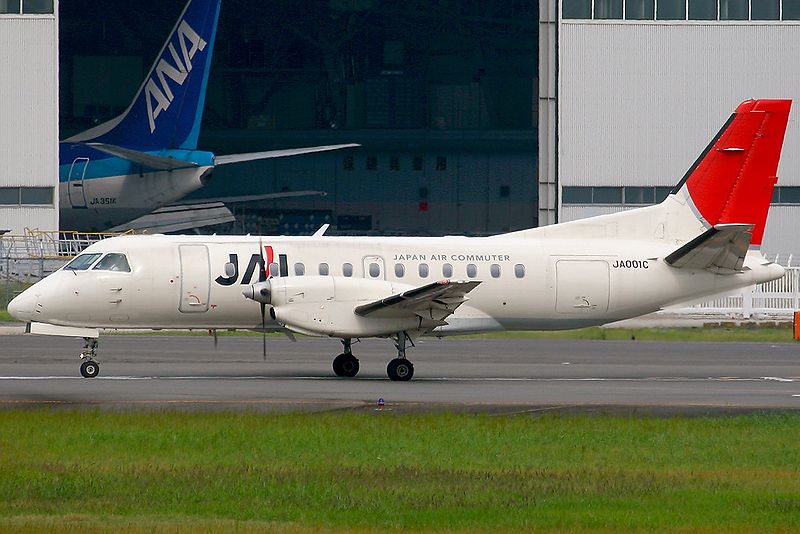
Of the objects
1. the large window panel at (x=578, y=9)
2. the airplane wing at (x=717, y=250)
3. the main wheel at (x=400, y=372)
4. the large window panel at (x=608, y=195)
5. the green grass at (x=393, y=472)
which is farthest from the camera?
the large window panel at (x=608, y=195)

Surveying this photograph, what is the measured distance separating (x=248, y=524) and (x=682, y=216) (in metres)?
16.2

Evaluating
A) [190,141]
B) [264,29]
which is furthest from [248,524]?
[264,29]

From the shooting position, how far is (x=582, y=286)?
24.2 meters

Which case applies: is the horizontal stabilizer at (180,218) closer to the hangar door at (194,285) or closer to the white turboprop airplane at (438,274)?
the white turboprop airplane at (438,274)

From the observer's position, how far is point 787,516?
11.5m

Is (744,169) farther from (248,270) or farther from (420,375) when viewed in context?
(248,270)

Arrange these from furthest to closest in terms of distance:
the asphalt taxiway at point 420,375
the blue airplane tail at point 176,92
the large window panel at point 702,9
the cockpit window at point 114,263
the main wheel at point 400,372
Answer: the blue airplane tail at point 176,92 < the large window panel at point 702,9 < the main wheel at point 400,372 < the cockpit window at point 114,263 < the asphalt taxiway at point 420,375

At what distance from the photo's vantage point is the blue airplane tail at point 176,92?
50.1 m

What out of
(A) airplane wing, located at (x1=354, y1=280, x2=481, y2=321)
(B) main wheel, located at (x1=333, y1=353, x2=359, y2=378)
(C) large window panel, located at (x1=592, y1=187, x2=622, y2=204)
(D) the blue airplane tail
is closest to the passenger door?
(D) the blue airplane tail

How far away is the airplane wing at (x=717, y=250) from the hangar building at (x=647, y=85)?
24560 mm

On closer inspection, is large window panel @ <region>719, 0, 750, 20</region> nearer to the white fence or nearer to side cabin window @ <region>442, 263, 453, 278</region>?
the white fence

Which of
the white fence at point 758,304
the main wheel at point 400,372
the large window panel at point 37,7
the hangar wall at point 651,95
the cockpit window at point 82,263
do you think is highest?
the large window panel at point 37,7

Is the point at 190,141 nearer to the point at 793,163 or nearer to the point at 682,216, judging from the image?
the point at 793,163

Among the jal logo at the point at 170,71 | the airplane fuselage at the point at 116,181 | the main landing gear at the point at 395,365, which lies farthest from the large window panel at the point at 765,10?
the main landing gear at the point at 395,365
